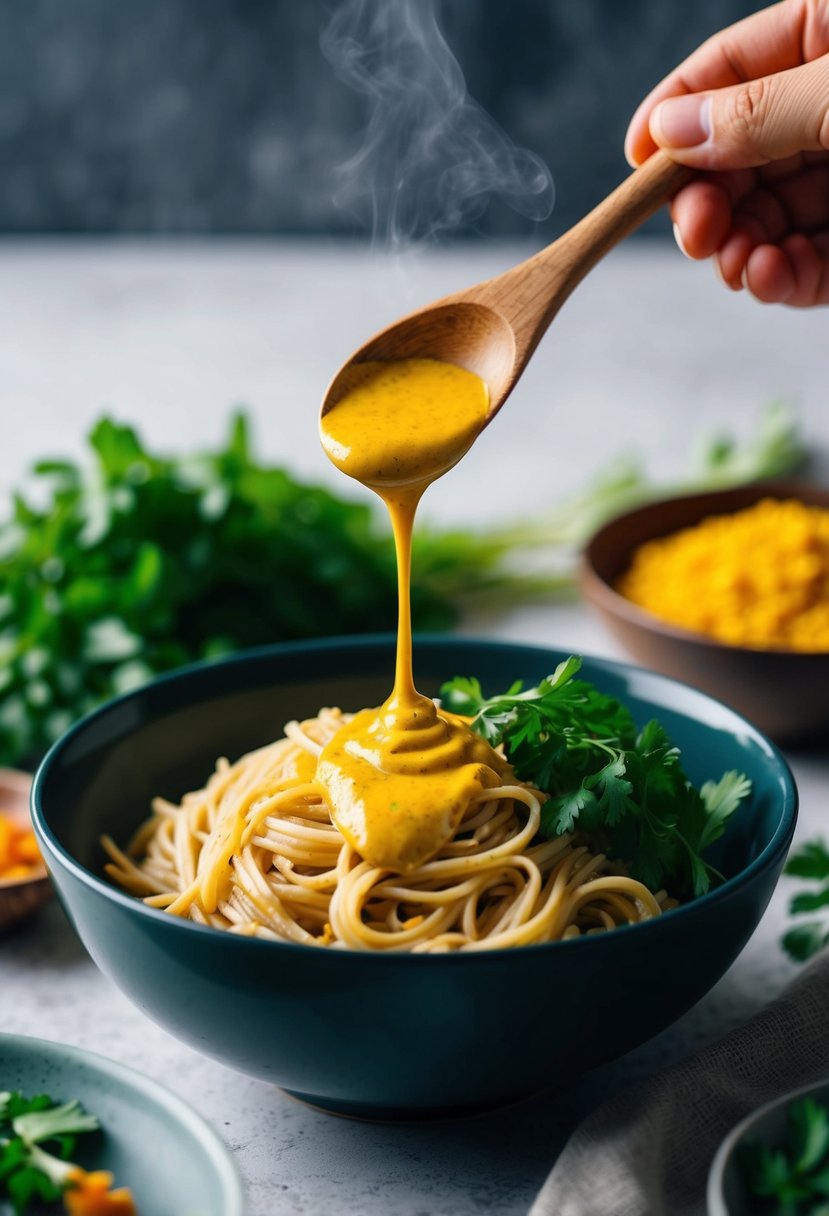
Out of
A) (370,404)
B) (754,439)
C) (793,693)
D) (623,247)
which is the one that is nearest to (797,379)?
(754,439)

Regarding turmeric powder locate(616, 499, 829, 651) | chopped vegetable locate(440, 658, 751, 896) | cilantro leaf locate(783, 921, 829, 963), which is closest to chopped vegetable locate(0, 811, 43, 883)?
chopped vegetable locate(440, 658, 751, 896)

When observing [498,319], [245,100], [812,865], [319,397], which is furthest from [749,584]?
[245,100]

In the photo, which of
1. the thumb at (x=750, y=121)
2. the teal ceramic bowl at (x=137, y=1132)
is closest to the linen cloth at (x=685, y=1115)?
the teal ceramic bowl at (x=137, y=1132)

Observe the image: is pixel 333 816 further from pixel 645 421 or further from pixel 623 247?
pixel 623 247

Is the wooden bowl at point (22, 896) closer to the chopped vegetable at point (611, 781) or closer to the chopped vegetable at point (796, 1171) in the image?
the chopped vegetable at point (611, 781)

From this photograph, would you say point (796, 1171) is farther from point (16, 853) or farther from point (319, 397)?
point (319, 397)

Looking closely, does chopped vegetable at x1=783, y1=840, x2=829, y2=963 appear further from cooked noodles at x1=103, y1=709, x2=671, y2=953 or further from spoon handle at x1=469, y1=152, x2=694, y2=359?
spoon handle at x1=469, y1=152, x2=694, y2=359

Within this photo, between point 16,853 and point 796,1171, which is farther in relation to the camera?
point 16,853
